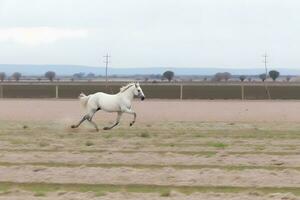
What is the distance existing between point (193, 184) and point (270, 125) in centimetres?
1548

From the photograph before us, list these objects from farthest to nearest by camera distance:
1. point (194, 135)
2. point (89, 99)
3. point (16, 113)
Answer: point (16, 113) → point (89, 99) → point (194, 135)

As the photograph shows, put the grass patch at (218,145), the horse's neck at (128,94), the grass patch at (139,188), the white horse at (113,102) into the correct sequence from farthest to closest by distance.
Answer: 1. the horse's neck at (128,94)
2. the white horse at (113,102)
3. the grass patch at (218,145)
4. the grass patch at (139,188)

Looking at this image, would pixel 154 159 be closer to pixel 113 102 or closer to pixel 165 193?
pixel 165 193

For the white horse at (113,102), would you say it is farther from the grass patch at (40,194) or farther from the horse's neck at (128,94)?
the grass patch at (40,194)

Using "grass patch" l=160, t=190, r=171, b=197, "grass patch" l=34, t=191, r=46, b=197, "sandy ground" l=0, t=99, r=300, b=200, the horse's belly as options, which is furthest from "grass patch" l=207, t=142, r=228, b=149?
"grass patch" l=34, t=191, r=46, b=197

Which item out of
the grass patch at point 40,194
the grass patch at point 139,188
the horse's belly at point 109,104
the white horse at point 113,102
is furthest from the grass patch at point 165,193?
the horse's belly at point 109,104

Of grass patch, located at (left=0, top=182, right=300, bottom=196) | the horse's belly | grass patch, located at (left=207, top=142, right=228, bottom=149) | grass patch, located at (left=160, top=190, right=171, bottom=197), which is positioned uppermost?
the horse's belly

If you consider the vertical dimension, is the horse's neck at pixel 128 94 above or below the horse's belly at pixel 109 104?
above

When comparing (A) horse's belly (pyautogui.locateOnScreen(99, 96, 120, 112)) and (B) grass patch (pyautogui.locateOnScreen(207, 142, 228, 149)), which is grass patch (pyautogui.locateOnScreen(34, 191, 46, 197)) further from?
(A) horse's belly (pyautogui.locateOnScreen(99, 96, 120, 112))

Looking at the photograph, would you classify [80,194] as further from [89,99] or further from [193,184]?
[89,99]

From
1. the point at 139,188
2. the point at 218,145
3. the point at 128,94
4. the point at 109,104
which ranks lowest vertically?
the point at 218,145

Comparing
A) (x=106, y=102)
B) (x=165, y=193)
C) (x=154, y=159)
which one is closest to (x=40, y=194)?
(x=165, y=193)

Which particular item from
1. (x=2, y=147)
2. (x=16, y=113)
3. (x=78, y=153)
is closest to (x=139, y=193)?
(x=78, y=153)

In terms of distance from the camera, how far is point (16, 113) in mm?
34500
